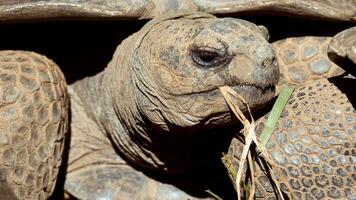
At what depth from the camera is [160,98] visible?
11.5ft

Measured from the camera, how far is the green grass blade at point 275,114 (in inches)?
136

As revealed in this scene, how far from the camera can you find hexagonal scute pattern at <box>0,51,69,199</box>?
141 inches

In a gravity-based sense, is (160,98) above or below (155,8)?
below

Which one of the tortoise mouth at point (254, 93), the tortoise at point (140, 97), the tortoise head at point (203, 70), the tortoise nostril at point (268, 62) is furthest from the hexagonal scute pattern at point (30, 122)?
the tortoise nostril at point (268, 62)

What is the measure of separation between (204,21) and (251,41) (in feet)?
1.04

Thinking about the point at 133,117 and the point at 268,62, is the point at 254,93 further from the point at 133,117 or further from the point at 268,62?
the point at 133,117

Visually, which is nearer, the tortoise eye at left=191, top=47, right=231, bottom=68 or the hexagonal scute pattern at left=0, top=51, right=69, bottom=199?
the tortoise eye at left=191, top=47, right=231, bottom=68

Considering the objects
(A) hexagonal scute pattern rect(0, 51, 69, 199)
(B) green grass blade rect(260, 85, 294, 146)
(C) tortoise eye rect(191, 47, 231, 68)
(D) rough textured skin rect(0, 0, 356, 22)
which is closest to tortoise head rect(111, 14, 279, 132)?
(C) tortoise eye rect(191, 47, 231, 68)

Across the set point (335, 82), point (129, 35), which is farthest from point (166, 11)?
point (335, 82)

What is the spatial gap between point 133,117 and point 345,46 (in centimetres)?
114

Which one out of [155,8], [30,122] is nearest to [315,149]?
[155,8]

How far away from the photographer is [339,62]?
11.3ft

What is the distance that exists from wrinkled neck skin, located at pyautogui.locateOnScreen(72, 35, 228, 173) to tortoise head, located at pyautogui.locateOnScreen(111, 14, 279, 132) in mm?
28

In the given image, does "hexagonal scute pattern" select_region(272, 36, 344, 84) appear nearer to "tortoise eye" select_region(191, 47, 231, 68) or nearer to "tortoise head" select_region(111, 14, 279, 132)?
"tortoise head" select_region(111, 14, 279, 132)
